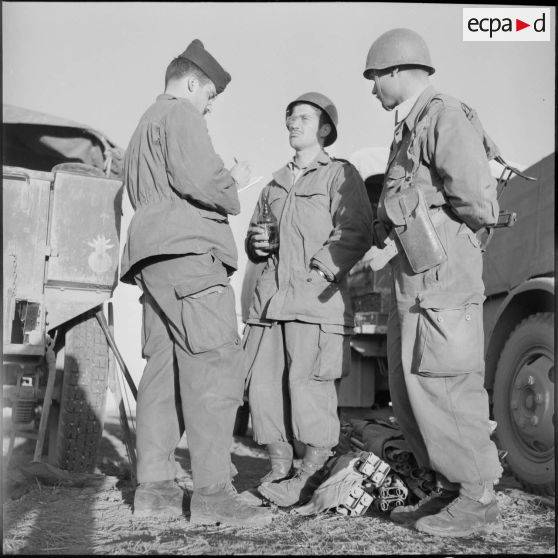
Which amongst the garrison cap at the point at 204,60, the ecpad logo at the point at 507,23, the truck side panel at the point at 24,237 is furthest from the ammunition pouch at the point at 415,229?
the truck side panel at the point at 24,237

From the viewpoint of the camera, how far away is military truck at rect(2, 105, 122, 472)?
365 centimetres

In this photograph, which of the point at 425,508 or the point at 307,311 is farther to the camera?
the point at 307,311

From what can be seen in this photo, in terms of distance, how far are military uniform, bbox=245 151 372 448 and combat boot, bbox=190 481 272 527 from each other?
0.62m

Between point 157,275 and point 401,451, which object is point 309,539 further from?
point 157,275

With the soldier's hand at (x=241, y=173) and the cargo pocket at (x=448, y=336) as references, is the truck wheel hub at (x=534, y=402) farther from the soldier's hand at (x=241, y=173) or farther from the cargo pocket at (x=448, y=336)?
the soldier's hand at (x=241, y=173)

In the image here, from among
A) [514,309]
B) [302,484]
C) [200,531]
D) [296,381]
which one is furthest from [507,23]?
[200,531]

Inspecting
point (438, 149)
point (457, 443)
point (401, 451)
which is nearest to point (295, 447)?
point (401, 451)

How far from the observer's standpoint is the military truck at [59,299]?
3650 millimetres

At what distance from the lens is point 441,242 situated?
2791 mm

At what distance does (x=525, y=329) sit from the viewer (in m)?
3.66

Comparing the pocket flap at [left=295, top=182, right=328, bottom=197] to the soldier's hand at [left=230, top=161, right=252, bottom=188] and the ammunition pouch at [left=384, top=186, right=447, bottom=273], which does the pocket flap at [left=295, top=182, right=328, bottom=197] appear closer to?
the soldier's hand at [left=230, top=161, right=252, bottom=188]

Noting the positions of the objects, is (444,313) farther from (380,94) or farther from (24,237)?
(24,237)

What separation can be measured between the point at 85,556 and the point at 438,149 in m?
2.01

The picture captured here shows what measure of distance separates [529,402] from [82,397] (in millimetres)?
2431
